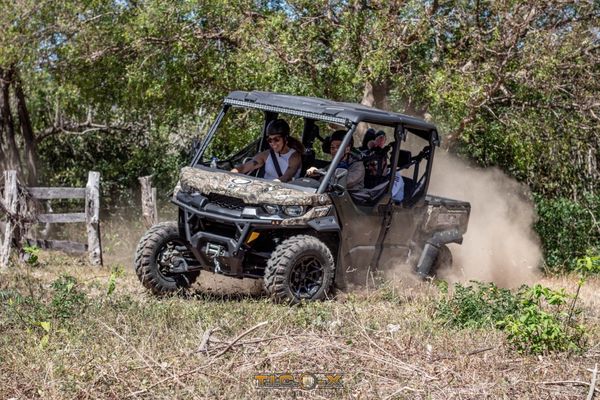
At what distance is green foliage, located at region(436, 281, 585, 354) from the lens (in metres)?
7.84

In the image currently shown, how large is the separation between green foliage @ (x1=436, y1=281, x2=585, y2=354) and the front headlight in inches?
66.4

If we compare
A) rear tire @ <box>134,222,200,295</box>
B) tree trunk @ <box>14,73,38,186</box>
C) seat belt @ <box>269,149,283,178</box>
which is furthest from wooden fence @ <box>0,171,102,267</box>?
tree trunk @ <box>14,73,38,186</box>

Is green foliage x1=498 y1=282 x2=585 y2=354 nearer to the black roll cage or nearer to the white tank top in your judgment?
the black roll cage

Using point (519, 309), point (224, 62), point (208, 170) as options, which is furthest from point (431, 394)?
point (224, 62)

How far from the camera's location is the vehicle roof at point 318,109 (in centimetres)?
1022

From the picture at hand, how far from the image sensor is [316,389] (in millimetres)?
6602

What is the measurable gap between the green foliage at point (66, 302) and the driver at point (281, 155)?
2.77 metres

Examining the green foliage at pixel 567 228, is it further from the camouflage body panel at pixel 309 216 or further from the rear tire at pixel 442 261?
the camouflage body panel at pixel 309 216

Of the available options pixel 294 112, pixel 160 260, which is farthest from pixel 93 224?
pixel 294 112

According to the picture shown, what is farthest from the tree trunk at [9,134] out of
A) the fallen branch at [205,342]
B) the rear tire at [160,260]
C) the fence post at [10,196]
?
the fallen branch at [205,342]

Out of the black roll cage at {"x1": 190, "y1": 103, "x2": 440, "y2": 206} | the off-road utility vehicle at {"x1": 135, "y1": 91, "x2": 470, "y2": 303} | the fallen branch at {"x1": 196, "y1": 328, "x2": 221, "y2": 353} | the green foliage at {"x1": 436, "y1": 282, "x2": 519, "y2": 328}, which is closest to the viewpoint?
the fallen branch at {"x1": 196, "y1": 328, "x2": 221, "y2": 353}

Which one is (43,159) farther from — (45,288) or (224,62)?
(45,288)

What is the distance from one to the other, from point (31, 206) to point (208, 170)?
477cm

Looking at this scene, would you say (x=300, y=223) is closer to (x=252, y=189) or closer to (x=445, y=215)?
(x=252, y=189)
